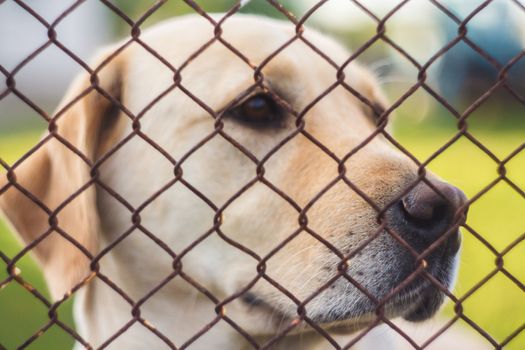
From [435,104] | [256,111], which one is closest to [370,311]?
[256,111]

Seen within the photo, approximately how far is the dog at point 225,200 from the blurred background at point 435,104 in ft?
0.85

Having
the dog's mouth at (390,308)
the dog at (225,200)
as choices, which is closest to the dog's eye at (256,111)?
the dog at (225,200)

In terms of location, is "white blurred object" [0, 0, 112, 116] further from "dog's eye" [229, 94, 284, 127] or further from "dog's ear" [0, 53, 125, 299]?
"dog's eye" [229, 94, 284, 127]

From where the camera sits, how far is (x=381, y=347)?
2.90 m

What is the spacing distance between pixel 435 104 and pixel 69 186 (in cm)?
1237

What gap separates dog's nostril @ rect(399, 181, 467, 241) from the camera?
6.50 feet

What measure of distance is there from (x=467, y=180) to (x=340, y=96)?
621cm

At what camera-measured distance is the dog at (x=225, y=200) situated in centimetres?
216

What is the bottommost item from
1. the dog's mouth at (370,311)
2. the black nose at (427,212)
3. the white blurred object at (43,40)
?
the white blurred object at (43,40)

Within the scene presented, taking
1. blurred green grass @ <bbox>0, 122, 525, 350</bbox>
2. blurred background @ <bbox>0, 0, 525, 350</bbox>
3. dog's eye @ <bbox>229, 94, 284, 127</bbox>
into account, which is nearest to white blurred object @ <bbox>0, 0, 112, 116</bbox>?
blurred background @ <bbox>0, 0, 525, 350</bbox>

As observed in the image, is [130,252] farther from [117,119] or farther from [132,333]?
[117,119]

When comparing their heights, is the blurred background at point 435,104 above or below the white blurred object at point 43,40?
above

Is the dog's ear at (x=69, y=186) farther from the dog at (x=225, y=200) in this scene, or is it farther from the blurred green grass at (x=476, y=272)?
the blurred green grass at (x=476, y=272)

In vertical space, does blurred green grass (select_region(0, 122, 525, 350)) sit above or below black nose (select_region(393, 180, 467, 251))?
below
